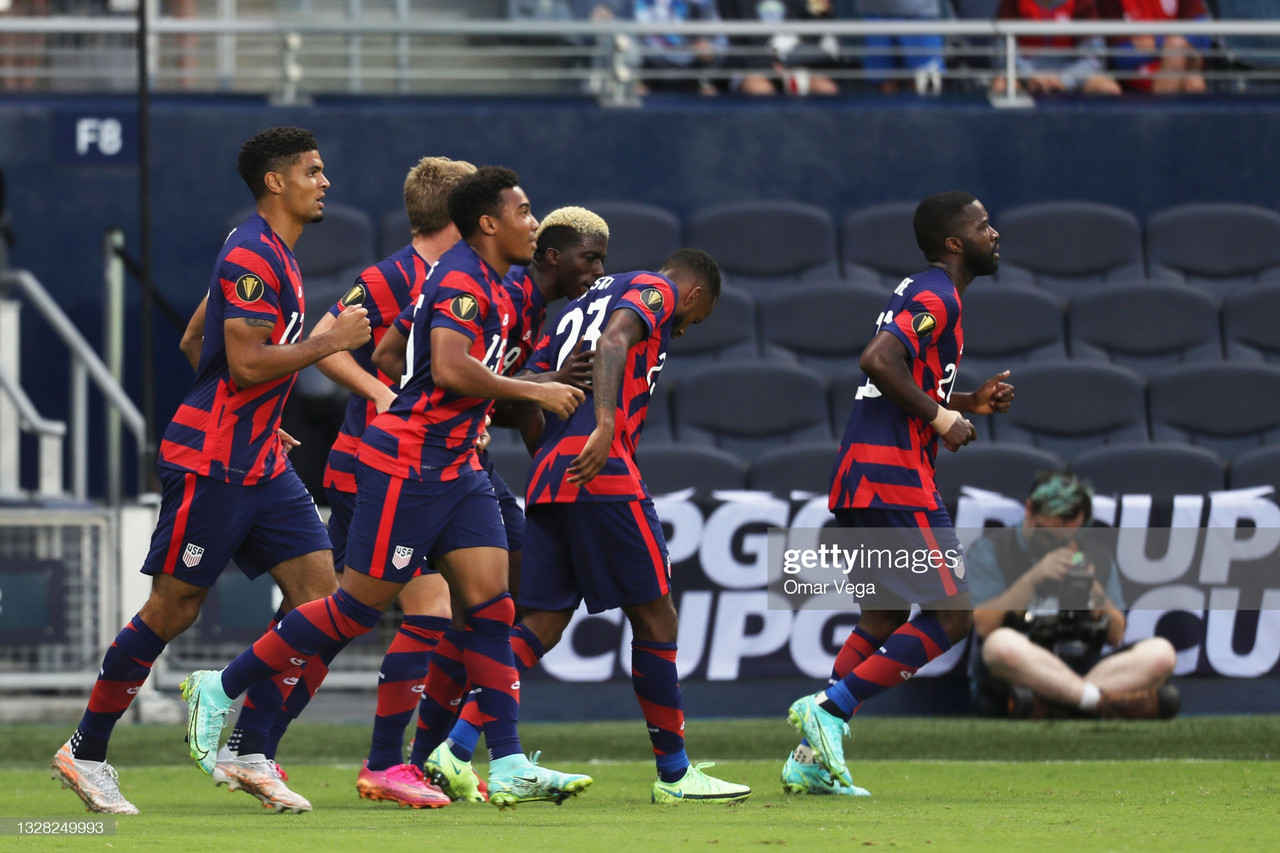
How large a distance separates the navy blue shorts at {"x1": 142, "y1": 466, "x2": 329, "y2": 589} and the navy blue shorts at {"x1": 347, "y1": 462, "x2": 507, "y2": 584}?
0.27m

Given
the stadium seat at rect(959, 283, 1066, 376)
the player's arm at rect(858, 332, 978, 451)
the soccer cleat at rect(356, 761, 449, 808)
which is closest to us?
the soccer cleat at rect(356, 761, 449, 808)

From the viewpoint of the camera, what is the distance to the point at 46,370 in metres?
11.7

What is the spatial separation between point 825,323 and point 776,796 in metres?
5.17

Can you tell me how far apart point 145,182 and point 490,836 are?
19.3ft

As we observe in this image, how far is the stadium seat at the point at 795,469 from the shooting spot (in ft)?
30.3

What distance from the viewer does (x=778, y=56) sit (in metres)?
12.2

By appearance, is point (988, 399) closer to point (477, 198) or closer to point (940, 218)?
point (940, 218)

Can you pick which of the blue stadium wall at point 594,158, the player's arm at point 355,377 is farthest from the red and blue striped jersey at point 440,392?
the blue stadium wall at point 594,158

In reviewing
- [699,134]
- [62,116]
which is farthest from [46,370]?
[699,134]

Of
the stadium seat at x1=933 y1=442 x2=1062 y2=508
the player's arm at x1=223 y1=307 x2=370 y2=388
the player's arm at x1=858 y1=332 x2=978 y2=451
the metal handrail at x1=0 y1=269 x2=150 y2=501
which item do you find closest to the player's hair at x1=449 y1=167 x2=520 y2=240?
the player's arm at x1=223 y1=307 x2=370 y2=388

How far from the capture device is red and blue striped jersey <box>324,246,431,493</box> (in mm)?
5855

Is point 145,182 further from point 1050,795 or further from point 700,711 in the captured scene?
point 1050,795

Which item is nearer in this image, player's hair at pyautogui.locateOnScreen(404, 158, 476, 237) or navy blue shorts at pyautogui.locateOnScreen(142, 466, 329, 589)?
navy blue shorts at pyautogui.locateOnScreen(142, 466, 329, 589)

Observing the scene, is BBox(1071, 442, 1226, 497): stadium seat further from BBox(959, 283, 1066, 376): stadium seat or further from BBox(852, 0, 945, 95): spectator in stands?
BBox(852, 0, 945, 95): spectator in stands
